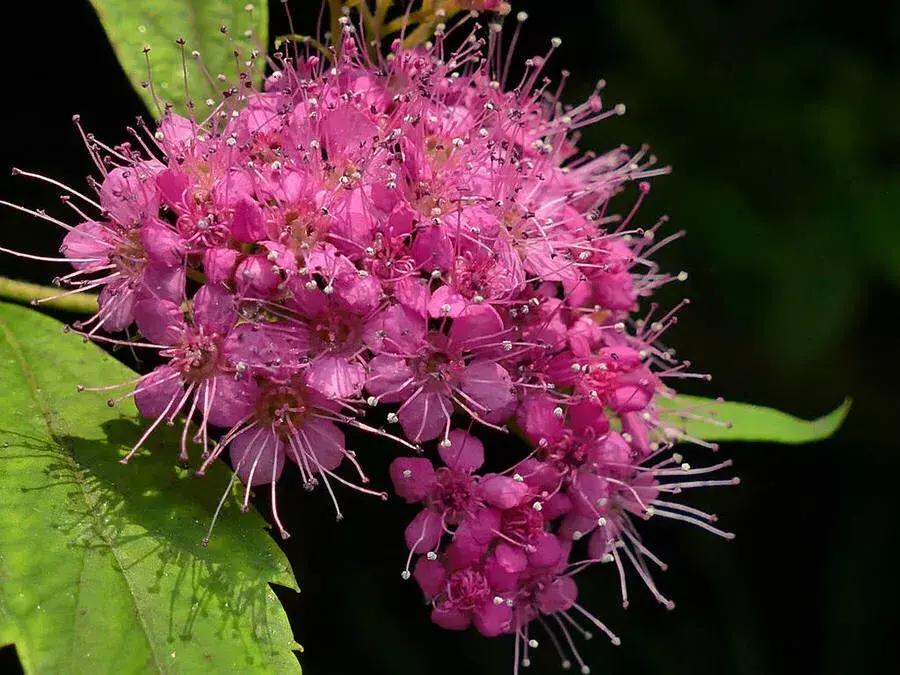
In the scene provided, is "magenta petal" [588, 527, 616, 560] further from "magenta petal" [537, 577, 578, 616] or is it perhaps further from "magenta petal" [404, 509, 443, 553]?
"magenta petal" [404, 509, 443, 553]

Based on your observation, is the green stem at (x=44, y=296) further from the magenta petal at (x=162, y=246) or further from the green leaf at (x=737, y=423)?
the green leaf at (x=737, y=423)

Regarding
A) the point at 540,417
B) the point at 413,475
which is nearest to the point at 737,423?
the point at 540,417

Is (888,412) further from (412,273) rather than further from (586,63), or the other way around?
(412,273)

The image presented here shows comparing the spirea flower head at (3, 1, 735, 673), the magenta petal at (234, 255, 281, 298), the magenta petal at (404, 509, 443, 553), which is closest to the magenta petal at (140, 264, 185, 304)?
the spirea flower head at (3, 1, 735, 673)

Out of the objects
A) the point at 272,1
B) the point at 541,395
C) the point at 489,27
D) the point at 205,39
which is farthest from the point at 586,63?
the point at 541,395

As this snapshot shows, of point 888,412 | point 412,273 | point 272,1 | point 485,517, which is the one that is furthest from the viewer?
point 888,412
